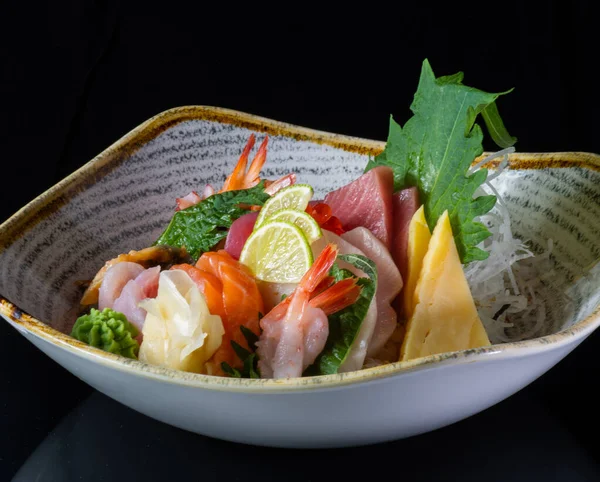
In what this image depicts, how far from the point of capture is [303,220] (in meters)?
1.90

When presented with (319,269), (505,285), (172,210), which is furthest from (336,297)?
(172,210)

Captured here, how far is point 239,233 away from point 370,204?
36cm

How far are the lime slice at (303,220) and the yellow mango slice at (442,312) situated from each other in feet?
0.91

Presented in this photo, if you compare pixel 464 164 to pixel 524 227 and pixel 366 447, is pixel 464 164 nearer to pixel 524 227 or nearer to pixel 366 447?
pixel 524 227

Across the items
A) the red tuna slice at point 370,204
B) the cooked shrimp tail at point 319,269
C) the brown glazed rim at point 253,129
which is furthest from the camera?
the red tuna slice at point 370,204

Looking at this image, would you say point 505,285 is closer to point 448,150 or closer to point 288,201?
point 448,150

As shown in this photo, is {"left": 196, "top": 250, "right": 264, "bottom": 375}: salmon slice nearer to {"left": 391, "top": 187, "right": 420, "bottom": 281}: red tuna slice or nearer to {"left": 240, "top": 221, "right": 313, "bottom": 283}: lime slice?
{"left": 240, "top": 221, "right": 313, "bottom": 283}: lime slice

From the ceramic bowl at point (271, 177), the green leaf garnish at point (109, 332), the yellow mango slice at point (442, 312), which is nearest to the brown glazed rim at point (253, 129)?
the ceramic bowl at point (271, 177)

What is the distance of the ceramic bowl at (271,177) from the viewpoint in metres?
1.46

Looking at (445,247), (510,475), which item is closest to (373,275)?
(445,247)

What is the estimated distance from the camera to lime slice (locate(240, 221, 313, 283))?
182 cm

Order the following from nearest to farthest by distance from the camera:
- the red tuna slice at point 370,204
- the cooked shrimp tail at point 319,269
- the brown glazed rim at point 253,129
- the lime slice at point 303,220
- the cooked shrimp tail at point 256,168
→ the brown glazed rim at point 253,129
the cooked shrimp tail at point 319,269
the lime slice at point 303,220
the red tuna slice at point 370,204
the cooked shrimp tail at point 256,168

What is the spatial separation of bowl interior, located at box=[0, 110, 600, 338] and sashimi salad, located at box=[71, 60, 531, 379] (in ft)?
0.35

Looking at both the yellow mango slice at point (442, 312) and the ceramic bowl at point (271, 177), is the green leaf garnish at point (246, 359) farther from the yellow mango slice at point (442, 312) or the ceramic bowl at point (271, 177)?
the yellow mango slice at point (442, 312)
